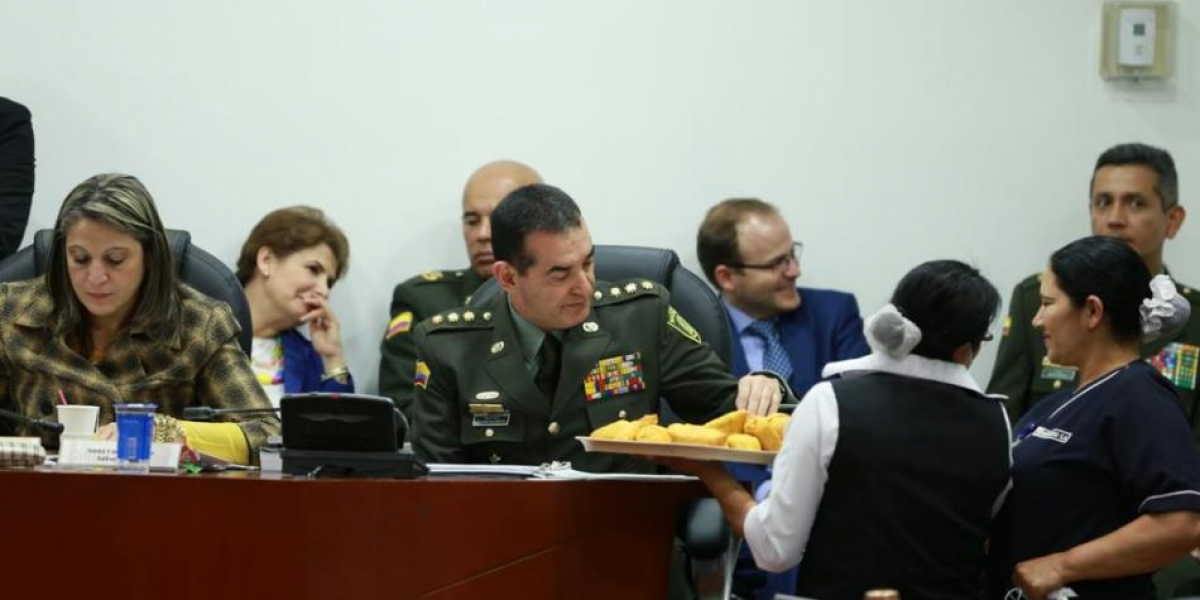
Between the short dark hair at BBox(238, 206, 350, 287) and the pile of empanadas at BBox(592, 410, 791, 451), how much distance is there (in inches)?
73.3

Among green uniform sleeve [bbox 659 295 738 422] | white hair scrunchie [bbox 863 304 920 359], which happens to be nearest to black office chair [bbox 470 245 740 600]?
green uniform sleeve [bbox 659 295 738 422]

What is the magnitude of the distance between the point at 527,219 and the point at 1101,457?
4.62ft

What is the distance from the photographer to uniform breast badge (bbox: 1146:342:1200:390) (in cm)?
482

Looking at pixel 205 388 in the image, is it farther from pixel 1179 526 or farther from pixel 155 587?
pixel 1179 526

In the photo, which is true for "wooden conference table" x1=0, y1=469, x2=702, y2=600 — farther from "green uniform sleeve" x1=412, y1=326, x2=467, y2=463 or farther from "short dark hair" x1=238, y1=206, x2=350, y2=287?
"short dark hair" x1=238, y1=206, x2=350, y2=287

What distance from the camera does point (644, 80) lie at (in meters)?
5.41

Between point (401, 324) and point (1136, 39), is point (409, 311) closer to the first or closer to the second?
point (401, 324)

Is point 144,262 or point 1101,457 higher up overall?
point 144,262

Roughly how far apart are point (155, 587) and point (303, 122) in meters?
2.71

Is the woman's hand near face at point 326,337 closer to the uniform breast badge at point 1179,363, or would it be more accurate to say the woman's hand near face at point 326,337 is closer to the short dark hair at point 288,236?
the short dark hair at point 288,236

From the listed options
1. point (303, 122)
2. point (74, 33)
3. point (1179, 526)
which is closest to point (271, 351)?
point (303, 122)

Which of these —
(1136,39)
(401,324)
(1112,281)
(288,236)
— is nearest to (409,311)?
(401,324)

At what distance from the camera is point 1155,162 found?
5.04m

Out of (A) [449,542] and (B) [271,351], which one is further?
(B) [271,351]
